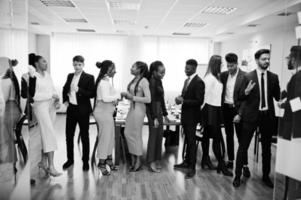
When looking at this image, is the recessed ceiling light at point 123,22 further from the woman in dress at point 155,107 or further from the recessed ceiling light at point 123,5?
the woman in dress at point 155,107

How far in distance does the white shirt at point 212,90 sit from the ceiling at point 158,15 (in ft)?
4.93

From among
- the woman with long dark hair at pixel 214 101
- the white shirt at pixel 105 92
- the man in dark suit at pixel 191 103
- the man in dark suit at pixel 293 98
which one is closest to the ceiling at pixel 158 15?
the woman with long dark hair at pixel 214 101

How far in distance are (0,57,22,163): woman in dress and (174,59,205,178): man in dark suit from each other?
2.16 meters

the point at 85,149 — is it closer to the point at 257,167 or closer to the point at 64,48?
the point at 257,167

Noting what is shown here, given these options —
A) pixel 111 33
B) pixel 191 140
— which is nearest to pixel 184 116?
pixel 191 140

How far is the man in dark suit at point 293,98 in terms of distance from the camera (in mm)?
2376

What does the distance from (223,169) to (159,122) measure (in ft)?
3.75

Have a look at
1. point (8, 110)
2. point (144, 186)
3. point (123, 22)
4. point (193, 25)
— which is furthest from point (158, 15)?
point (8, 110)

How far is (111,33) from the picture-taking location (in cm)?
942

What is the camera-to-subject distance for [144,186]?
3463 mm

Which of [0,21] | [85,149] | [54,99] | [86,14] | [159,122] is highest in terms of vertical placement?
[86,14]

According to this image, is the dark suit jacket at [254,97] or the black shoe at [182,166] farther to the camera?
the black shoe at [182,166]

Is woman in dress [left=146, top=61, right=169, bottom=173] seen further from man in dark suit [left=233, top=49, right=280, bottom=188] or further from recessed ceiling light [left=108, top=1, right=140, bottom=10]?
recessed ceiling light [left=108, top=1, right=140, bottom=10]

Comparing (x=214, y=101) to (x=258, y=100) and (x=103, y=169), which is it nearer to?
(x=258, y=100)
